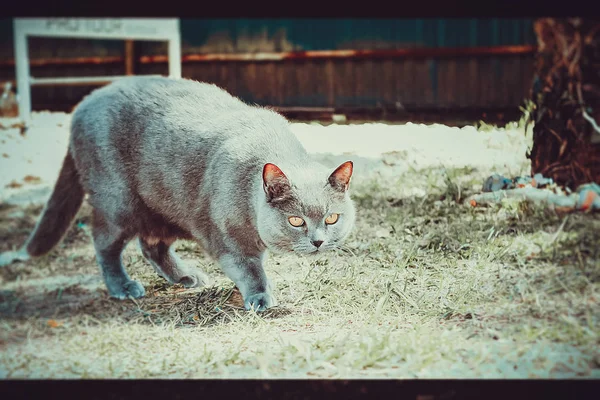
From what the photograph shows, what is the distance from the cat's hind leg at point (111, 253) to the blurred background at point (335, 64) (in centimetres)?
61

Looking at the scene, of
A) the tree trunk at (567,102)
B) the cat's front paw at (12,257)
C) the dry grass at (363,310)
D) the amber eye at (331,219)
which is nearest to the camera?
the dry grass at (363,310)

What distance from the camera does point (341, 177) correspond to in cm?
241

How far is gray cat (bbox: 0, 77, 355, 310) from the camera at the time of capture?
2.44m

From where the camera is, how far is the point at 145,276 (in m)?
2.76

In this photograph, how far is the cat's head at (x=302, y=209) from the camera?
2.36 meters

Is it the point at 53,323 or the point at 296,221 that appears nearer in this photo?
the point at 296,221

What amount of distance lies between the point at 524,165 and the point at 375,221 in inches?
26.9

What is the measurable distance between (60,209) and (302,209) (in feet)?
3.66

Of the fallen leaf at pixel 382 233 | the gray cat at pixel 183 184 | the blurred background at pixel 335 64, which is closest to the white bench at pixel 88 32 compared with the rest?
the blurred background at pixel 335 64

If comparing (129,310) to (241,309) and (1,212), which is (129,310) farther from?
(1,212)

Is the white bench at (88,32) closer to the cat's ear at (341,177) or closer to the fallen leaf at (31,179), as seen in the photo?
the fallen leaf at (31,179)

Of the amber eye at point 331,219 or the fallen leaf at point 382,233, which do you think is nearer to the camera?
the amber eye at point 331,219

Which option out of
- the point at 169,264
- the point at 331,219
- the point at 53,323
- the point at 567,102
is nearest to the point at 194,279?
the point at 169,264

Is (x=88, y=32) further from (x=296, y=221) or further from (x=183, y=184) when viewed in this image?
(x=296, y=221)
